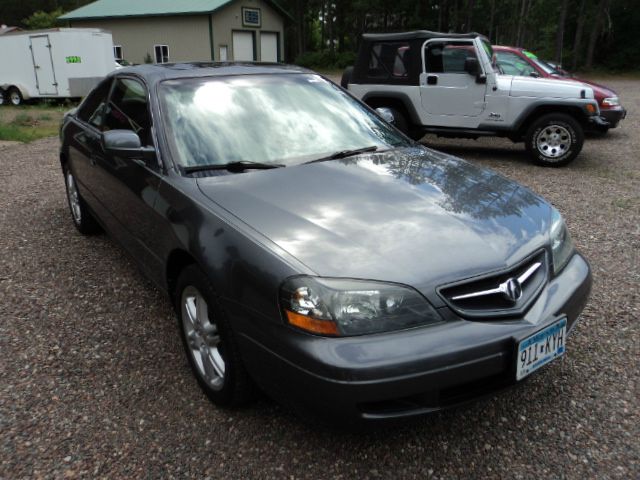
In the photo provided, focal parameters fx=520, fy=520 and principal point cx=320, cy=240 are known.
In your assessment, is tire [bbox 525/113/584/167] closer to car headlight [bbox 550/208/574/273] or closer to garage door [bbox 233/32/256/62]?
car headlight [bbox 550/208/574/273]

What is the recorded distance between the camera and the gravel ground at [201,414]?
7.17 ft

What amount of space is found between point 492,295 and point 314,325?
2.37 ft

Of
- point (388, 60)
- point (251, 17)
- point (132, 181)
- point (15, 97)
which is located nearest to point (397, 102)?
point (388, 60)

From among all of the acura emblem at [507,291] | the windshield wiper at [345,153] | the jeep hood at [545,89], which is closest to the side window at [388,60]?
the jeep hood at [545,89]

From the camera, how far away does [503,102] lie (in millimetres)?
7820

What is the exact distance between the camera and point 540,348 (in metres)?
2.09

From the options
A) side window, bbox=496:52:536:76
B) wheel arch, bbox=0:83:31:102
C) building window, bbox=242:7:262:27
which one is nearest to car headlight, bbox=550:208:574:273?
side window, bbox=496:52:536:76

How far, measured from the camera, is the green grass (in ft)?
36.3

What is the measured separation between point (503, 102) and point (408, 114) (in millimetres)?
1499

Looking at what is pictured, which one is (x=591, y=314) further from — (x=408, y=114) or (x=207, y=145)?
(x=408, y=114)

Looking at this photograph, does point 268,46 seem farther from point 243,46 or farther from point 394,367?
point 394,367

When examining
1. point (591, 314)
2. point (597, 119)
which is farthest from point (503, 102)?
point (591, 314)

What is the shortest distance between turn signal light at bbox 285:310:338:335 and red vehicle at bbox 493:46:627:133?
8.51 m

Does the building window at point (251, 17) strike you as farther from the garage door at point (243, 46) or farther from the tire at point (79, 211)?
the tire at point (79, 211)
